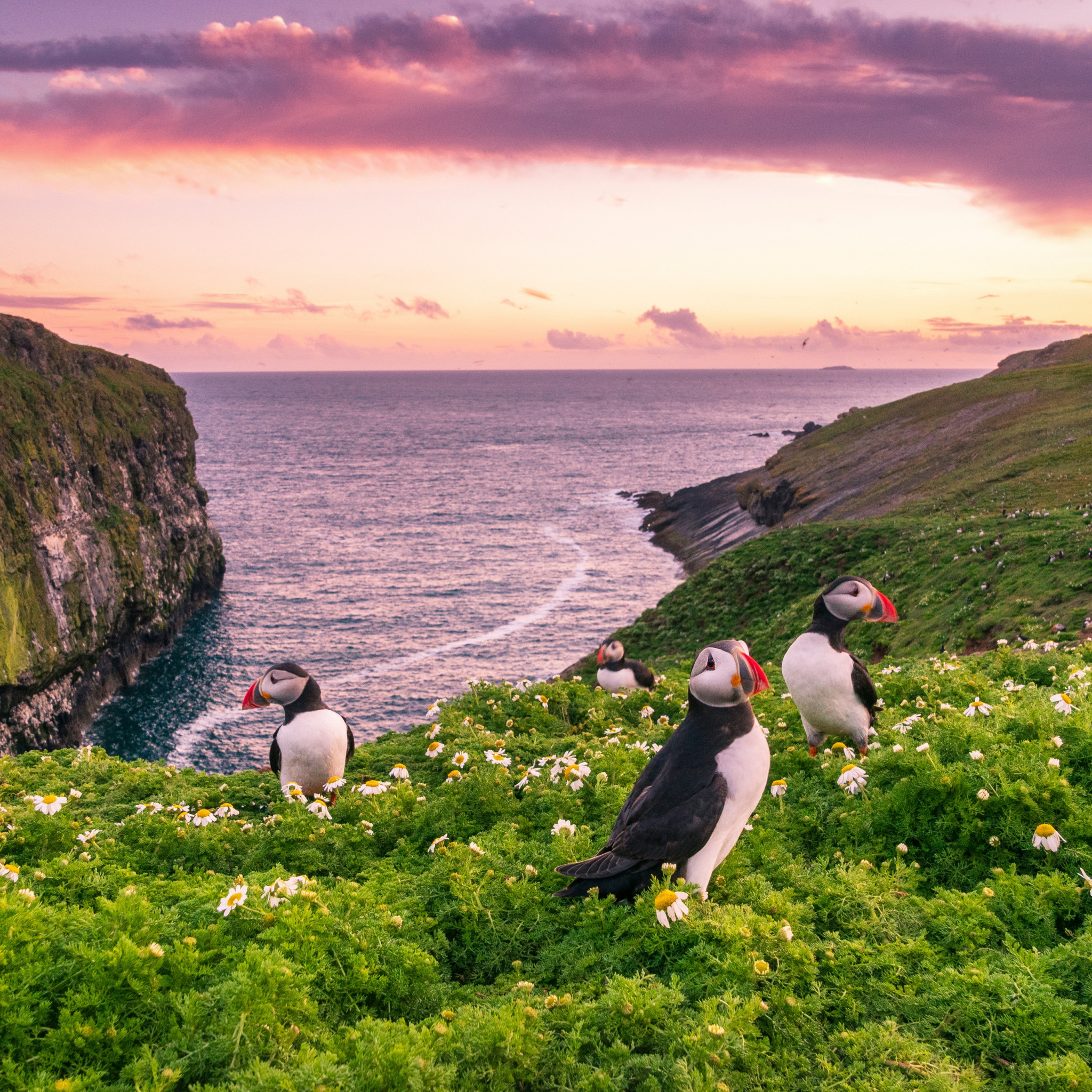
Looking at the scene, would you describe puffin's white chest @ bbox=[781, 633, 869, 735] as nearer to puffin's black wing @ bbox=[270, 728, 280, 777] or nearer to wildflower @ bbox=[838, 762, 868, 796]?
wildflower @ bbox=[838, 762, 868, 796]

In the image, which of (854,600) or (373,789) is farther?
(854,600)

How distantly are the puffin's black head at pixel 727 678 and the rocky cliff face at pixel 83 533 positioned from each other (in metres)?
49.4

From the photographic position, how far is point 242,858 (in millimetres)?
8508

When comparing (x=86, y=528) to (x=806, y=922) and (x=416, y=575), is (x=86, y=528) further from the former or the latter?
(x=806, y=922)

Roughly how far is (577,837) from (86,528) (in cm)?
6379

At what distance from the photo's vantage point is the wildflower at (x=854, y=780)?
28.0 ft

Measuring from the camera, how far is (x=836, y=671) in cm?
958

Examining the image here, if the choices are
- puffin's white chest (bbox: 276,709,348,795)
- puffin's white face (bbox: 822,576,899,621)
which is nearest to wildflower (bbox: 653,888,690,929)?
puffin's white face (bbox: 822,576,899,621)

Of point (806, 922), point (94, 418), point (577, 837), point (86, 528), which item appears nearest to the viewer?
point (806, 922)

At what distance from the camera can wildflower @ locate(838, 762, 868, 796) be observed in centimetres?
853

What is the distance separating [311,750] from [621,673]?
9.23 meters

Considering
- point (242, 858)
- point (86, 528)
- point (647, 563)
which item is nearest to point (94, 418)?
point (86, 528)

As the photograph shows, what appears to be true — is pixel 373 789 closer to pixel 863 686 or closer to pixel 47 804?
pixel 47 804

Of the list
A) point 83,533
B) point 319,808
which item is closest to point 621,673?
point 319,808
